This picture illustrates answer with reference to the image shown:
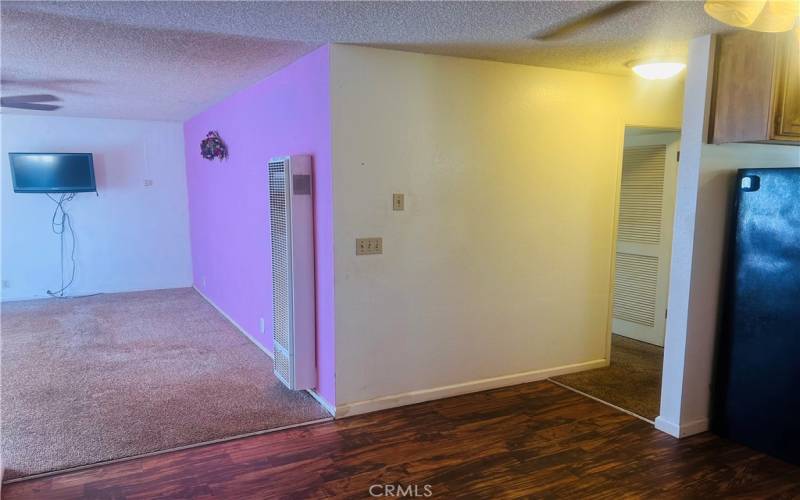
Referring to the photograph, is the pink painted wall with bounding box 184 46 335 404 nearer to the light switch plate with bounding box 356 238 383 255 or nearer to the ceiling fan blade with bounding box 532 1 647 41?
A: the light switch plate with bounding box 356 238 383 255

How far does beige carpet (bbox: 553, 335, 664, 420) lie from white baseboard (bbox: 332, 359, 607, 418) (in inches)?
2.3

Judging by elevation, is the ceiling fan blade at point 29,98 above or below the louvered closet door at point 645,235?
above

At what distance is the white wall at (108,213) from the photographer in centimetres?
615

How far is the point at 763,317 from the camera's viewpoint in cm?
278

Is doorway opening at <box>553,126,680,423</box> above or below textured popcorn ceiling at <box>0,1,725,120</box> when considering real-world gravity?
below

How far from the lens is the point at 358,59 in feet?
9.75

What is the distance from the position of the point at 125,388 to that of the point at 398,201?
234 centimetres

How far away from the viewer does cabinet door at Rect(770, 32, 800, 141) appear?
2471 mm

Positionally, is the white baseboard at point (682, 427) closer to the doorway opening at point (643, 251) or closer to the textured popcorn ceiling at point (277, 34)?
the doorway opening at point (643, 251)

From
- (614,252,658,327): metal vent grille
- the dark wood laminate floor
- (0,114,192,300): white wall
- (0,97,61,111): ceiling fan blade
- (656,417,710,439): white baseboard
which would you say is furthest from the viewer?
(0,114,192,300): white wall

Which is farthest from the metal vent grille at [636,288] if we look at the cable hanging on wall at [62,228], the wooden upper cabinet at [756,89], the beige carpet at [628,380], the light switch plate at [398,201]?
the cable hanging on wall at [62,228]

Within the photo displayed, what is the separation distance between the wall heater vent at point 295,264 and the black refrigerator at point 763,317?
8.20 ft

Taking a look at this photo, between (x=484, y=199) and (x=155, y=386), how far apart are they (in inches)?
105

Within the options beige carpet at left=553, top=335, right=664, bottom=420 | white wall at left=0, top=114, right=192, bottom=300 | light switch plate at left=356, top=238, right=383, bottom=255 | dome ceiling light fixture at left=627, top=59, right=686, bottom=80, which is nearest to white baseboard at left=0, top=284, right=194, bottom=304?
white wall at left=0, top=114, right=192, bottom=300
